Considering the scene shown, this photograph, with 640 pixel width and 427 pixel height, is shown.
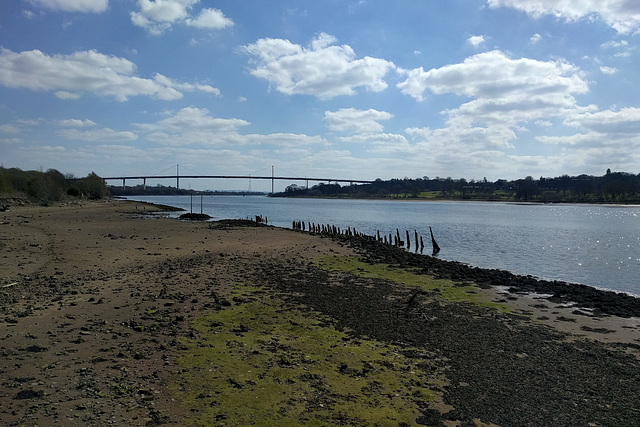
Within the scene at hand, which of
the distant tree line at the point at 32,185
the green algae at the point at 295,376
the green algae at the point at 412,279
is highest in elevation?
the distant tree line at the point at 32,185

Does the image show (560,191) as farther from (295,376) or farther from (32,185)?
(295,376)

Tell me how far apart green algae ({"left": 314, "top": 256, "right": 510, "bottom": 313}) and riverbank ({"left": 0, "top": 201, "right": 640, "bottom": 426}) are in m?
0.18

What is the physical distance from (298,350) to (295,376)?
136 centimetres

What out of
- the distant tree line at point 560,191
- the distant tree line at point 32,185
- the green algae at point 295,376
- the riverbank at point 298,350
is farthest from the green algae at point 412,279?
the distant tree line at point 560,191

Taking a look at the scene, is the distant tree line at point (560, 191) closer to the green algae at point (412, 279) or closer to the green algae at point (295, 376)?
the green algae at point (412, 279)

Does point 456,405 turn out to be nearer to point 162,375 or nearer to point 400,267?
point 162,375

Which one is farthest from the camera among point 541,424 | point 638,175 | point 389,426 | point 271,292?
point 638,175

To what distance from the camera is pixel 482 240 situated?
4106 centimetres

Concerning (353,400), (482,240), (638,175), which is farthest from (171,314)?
(638,175)

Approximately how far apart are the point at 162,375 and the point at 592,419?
6908 millimetres

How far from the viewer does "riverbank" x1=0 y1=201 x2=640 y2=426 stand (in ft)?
20.8

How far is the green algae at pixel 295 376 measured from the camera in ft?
20.4

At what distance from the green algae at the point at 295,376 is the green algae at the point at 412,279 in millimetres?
6579

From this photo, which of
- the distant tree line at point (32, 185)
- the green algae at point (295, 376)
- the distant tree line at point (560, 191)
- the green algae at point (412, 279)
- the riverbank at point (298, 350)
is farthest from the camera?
the distant tree line at point (560, 191)
